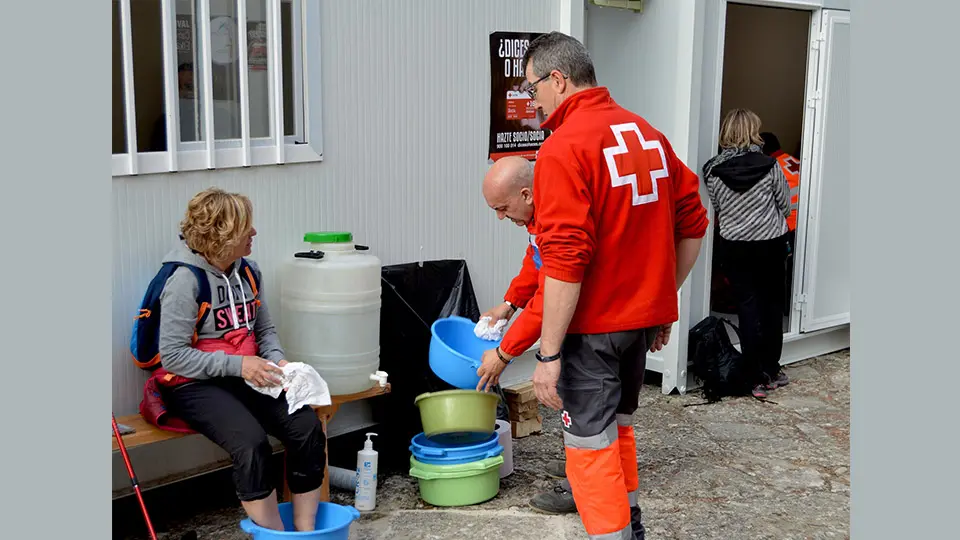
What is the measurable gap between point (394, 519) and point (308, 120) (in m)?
1.93

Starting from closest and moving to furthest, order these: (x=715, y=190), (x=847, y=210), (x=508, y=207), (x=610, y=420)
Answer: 1. (x=610, y=420)
2. (x=508, y=207)
3. (x=715, y=190)
4. (x=847, y=210)

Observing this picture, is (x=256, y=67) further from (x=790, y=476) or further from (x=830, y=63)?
(x=830, y=63)

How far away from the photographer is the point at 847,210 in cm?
812

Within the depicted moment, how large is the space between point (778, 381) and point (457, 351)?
10.8 feet

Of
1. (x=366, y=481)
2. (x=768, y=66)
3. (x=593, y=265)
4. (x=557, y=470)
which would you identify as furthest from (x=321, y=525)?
(x=768, y=66)

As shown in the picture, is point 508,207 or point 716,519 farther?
point 716,519

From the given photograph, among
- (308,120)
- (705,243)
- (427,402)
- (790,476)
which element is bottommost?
(790,476)

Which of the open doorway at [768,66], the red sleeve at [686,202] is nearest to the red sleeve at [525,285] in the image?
the red sleeve at [686,202]

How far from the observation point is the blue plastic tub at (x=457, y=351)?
15.3ft

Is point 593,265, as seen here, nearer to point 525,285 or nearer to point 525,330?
point 525,330

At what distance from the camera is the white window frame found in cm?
434

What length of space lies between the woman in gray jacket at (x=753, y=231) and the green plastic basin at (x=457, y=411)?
8.69 feet

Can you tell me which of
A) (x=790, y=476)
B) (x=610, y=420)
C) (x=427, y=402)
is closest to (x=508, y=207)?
(x=610, y=420)

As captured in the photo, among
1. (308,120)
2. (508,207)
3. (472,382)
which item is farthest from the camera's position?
(308,120)
